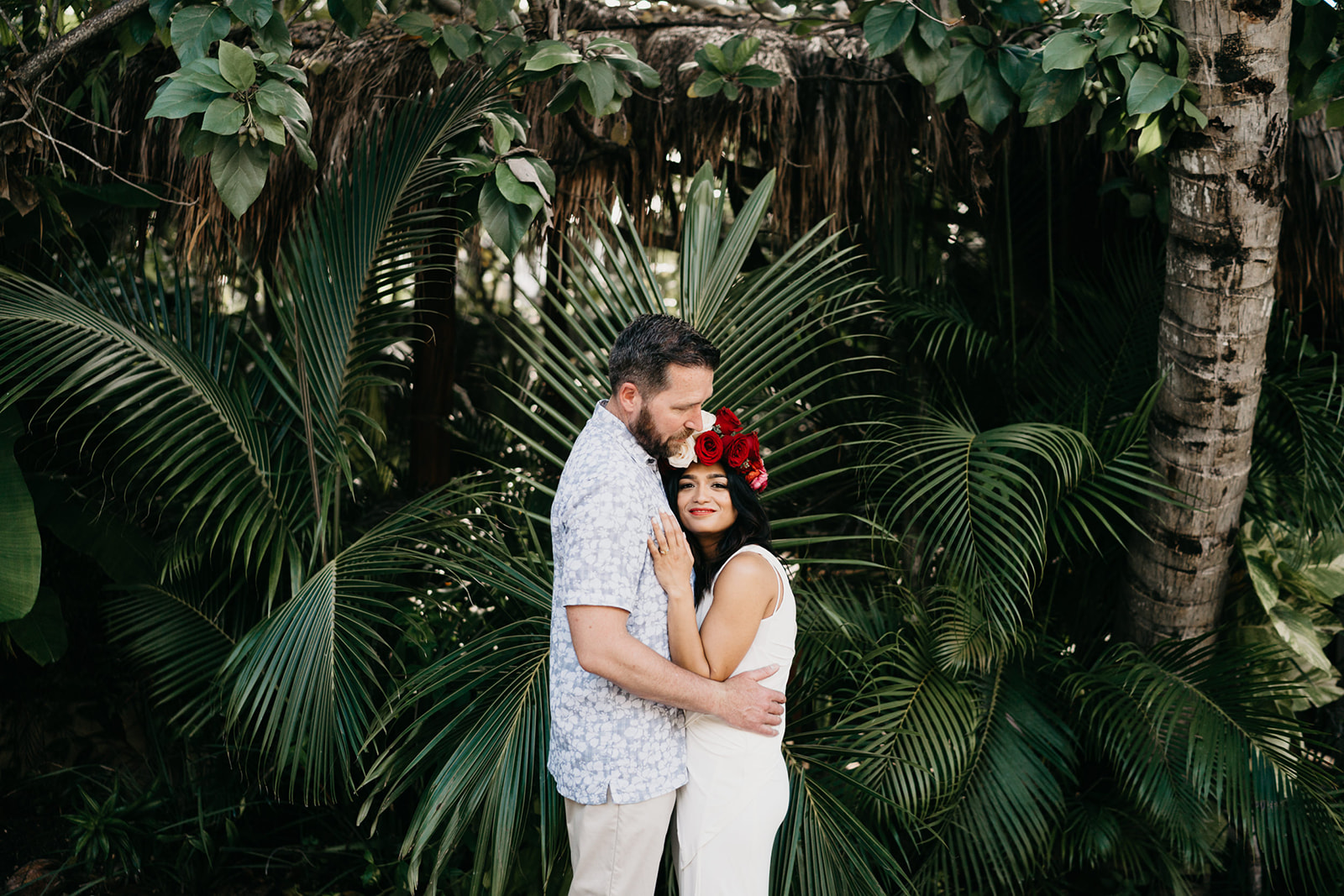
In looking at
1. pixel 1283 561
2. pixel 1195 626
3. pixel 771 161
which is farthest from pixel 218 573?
pixel 1283 561

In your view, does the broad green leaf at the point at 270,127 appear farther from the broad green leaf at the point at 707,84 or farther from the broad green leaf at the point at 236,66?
the broad green leaf at the point at 707,84

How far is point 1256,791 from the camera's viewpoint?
2.66 m

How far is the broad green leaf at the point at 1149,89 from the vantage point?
236 centimetres

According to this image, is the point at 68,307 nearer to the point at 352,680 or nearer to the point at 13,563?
the point at 13,563

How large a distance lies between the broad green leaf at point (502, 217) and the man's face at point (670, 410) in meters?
0.83

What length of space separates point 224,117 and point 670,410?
48.5 inches

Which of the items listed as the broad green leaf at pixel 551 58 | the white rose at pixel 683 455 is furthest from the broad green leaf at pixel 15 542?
the white rose at pixel 683 455

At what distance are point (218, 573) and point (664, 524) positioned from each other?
2.21 metres

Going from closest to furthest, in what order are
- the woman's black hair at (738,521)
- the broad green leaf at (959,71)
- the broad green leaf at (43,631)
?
the woman's black hair at (738,521) → the broad green leaf at (959,71) → the broad green leaf at (43,631)

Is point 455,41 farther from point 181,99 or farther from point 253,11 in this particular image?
point 181,99

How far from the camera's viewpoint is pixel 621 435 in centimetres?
182

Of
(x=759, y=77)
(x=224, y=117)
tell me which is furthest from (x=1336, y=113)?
(x=224, y=117)

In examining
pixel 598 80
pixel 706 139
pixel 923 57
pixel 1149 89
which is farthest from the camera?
pixel 706 139

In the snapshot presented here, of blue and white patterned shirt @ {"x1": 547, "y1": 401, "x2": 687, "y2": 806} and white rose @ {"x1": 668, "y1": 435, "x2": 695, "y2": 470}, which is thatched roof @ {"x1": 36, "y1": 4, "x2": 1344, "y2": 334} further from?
blue and white patterned shirt @ {"x1": 547, "y1": 401, "x2": 687, "y2": 806}
